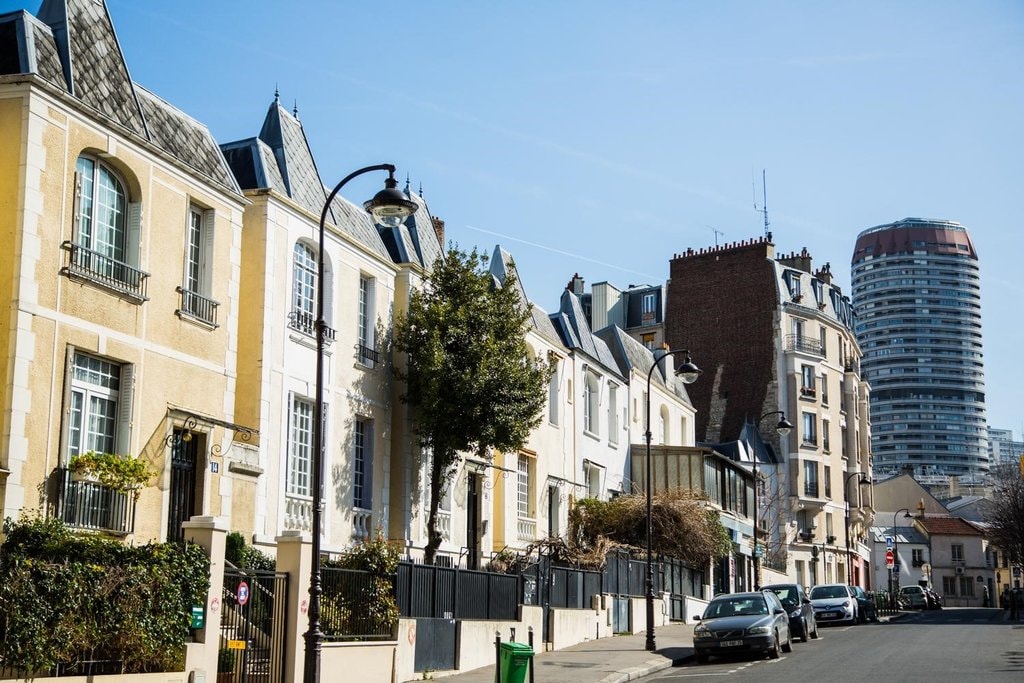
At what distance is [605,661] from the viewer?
23016 millimetres

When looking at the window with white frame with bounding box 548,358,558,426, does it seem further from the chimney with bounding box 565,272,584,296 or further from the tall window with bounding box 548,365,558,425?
the chimney with bounding box 565,272,584,296

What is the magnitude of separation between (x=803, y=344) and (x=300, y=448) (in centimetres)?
4841

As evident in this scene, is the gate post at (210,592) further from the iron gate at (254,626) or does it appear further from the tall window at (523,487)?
the tall window at (523,487)

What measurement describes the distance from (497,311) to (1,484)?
41.0 ft

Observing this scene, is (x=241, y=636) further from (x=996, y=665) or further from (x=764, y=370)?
(x=764, y=370)

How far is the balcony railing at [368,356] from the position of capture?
2422 cm

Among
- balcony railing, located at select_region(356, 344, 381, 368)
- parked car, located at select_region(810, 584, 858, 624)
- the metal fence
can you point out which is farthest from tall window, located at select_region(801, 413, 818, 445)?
balcony railing, located at select_region(356, 344, 381, 368)

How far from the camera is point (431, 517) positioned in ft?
83.0

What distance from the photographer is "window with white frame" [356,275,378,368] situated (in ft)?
80.0

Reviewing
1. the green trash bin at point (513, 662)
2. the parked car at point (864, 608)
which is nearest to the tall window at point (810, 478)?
the parked car at point (864, 608)

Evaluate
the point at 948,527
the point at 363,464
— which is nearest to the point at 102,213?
the point at 363,464

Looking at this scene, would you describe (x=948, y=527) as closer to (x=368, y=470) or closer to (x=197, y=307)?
(x=368, y=470)

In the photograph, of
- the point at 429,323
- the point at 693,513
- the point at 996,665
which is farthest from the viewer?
the point at 693,513

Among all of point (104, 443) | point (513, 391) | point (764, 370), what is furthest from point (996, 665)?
point (764, 370)
